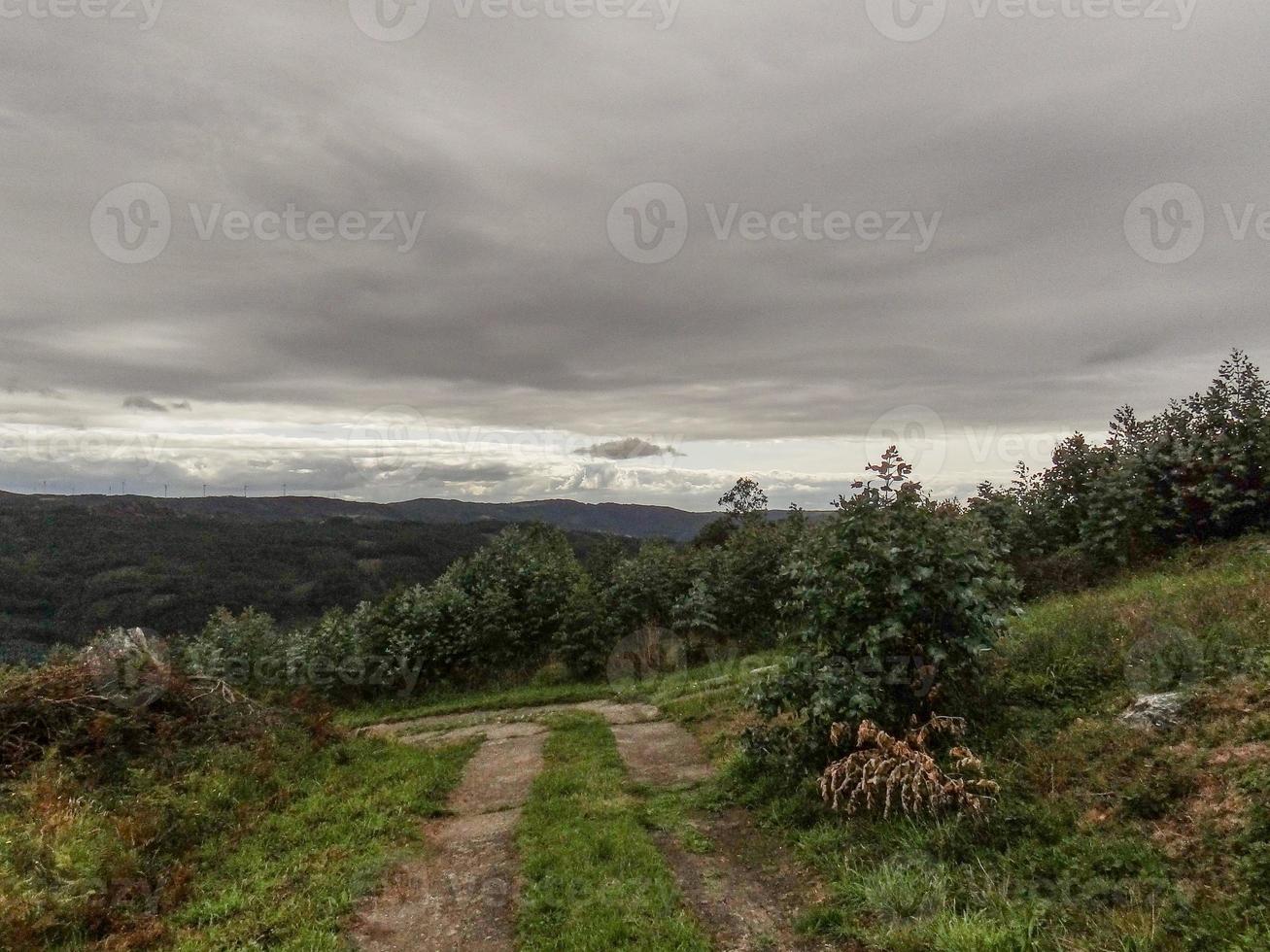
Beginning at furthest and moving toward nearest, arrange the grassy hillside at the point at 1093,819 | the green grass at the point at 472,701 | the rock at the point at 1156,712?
1. the green grass at the point at 472,701
2. the rock at the point at 1156,712
3. the grassy hillside at the point at 1093,819

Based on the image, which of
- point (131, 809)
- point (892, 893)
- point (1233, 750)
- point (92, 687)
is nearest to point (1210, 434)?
point (1233, 750)

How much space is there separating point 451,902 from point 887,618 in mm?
4271

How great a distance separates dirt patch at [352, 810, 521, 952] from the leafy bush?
279 cm

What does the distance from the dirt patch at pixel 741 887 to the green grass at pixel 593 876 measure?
6.8 inches

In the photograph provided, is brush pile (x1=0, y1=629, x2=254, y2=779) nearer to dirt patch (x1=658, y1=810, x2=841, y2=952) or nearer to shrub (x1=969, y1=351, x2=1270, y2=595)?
dirt patch (x1=658, y1=810, x2=841, y2=952)

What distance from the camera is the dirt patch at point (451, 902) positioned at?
15.8 feet

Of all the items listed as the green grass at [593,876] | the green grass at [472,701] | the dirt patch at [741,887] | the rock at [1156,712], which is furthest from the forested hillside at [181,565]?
the rock at [1156,712]

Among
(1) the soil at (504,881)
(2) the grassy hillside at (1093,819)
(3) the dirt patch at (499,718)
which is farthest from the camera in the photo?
(3) the dirt patch at (499,718)

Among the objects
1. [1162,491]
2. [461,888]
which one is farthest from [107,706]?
[1162,491]

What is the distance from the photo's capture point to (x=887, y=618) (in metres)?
6.78

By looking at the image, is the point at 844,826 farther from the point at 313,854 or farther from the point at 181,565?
the point at 181,565

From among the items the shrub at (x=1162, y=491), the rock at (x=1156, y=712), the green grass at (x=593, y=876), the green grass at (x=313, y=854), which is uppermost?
Answer: the shrub at (x=1162, y=491)

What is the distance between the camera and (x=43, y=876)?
5242 mm

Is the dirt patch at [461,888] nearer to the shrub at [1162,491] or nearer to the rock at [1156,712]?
the rock at [1156,712]
